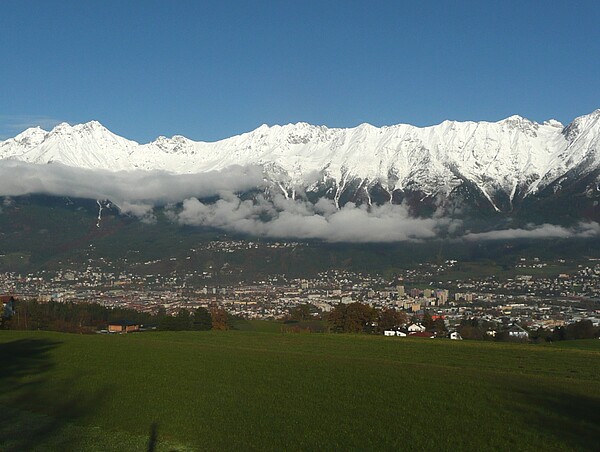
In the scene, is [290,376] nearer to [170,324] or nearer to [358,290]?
[170,324]

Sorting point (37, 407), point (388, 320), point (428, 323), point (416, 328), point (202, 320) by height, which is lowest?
point (416, 328)

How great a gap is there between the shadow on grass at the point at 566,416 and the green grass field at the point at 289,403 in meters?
0.04

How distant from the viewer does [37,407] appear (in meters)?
20.3

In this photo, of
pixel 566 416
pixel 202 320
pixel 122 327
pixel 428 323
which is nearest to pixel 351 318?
pixel 428 323

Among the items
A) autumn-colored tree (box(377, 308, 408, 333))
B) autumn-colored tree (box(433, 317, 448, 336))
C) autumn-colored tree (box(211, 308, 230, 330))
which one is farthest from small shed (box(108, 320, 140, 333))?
autumn-colored tree (box(433, 317, 448, 336))

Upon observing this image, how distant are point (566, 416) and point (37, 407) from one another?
47.8 ft

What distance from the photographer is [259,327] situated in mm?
79438

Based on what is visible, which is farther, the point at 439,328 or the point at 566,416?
the point at 439,328

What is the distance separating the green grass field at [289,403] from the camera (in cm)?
1573

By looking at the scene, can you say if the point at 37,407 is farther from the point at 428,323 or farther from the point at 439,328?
the point at 428,323

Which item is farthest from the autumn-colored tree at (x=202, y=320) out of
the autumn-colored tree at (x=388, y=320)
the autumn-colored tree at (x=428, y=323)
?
the autumn-colored tree at (x=428, y=323)

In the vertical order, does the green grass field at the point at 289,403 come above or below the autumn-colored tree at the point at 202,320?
above

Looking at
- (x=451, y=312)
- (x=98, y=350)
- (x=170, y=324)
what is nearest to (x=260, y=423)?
(x=98, y=350)

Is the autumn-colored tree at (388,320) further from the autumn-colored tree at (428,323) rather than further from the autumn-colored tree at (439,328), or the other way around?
the autumn-colored tree at (428,323)
